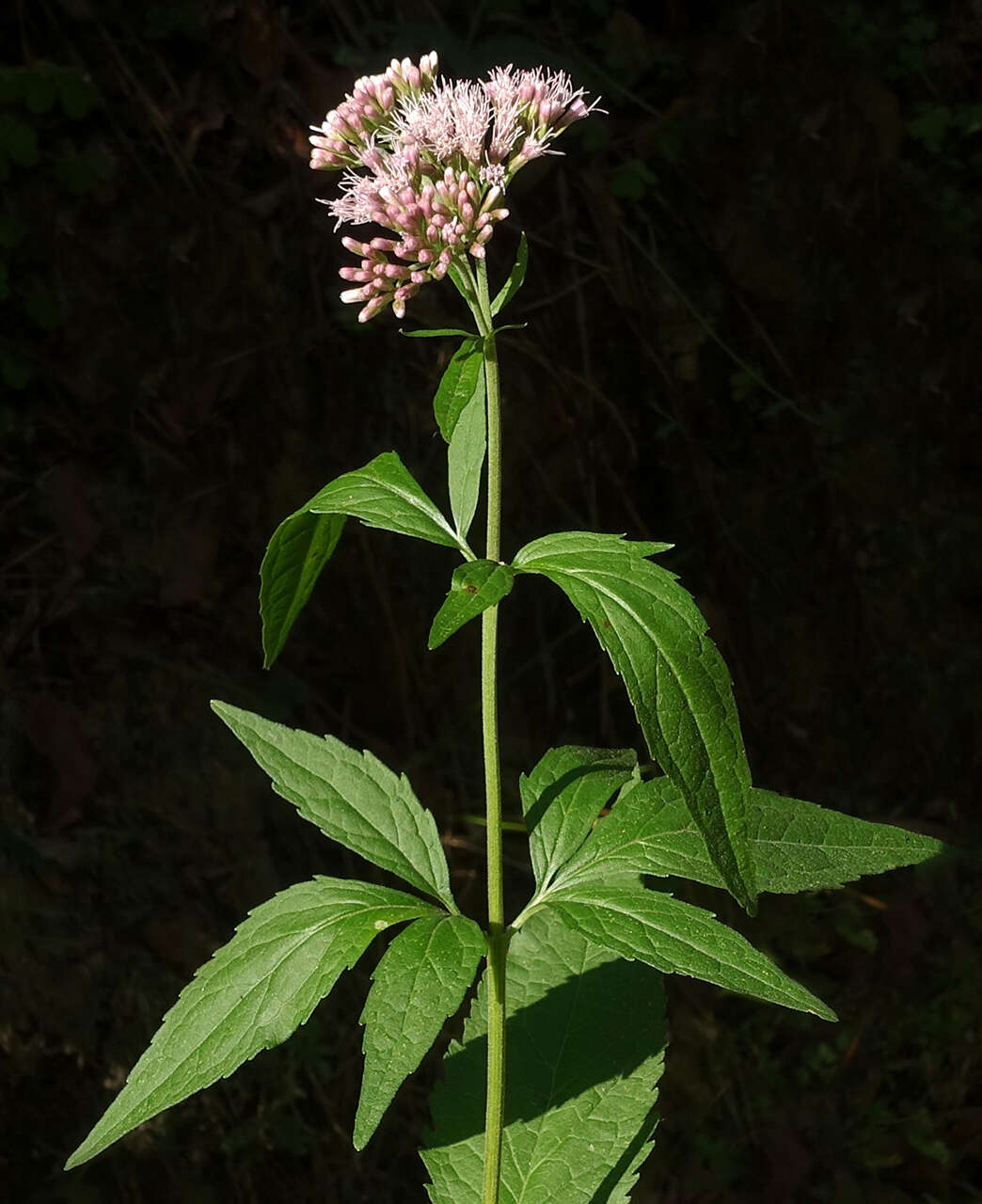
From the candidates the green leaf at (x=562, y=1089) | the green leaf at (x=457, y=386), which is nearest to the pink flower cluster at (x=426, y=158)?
the green leaf at (x=457, y=386)

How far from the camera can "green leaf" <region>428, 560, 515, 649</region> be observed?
1306 millimetres

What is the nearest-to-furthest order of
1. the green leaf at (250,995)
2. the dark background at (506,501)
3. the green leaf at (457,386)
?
1. the green leaf at (250,995)
2. the green leaf at (457,386)
3. the dark background at (506,501)

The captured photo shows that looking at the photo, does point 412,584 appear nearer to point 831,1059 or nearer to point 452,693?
point 452,693

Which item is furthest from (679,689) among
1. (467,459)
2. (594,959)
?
(594,959)

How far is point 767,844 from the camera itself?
158cm

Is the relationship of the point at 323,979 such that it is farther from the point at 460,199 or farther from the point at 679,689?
the point at 460,199

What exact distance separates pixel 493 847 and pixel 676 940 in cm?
27

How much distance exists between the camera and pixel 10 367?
3.37 metres

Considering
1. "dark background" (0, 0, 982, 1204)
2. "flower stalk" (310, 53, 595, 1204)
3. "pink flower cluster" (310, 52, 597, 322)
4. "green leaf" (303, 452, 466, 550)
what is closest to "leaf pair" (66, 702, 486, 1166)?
"flower stalk" (310, 53, 595, 1204)

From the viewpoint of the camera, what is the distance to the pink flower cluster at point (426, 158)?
1.61m

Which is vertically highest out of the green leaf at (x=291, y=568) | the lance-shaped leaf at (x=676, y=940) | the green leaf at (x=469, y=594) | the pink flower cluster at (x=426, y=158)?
the pink flower cluster at (x=426, y=158)

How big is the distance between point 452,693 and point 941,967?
1921 millimetres

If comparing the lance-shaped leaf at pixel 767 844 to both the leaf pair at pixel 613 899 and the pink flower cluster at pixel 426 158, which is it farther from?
the pink flower cluster at pixel 426 158

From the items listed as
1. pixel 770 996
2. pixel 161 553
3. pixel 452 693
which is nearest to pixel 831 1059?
pixel 452 693
